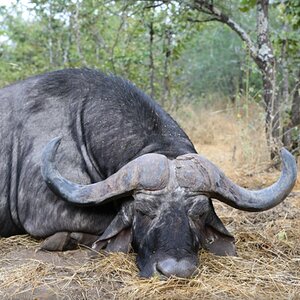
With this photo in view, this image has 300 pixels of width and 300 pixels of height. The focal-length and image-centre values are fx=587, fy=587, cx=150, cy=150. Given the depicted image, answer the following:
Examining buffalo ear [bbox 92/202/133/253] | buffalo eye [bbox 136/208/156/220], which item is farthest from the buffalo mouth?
buffalo ear [bbox 92/202/133/253]

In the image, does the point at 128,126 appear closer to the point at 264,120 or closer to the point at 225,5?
the point at 264,120

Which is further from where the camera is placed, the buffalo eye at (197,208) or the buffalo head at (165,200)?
the buffalo eye at (197,208)

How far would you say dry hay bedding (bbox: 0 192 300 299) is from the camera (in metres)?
3.35

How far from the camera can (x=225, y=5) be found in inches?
335

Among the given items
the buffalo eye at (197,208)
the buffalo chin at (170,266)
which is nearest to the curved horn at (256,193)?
the buffalo eye at (197,208)

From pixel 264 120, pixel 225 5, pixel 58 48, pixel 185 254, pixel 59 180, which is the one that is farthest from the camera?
pixel 58 48

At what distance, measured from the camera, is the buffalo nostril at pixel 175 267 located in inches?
133

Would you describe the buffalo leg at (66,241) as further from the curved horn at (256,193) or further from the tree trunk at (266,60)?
the tree trunk at (266,60)

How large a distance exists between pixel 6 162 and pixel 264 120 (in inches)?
153

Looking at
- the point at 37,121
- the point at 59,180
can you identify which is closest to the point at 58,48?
the point at 37,121

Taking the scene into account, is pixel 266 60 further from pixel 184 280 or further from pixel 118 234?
pixel 184 280

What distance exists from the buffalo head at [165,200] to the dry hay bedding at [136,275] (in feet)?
0.38

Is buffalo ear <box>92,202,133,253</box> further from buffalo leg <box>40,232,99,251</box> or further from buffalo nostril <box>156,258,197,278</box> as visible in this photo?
buffalo nostril <box>156,258,197,278</box>

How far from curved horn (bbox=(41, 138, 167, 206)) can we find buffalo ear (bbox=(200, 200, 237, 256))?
2.01 ft
